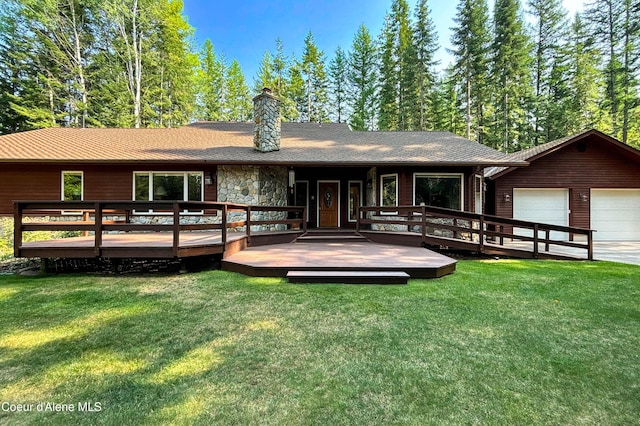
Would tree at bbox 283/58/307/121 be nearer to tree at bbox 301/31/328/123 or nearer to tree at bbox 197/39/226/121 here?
tree at bbox 301/31/328/123

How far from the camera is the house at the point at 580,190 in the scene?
10.9 meters

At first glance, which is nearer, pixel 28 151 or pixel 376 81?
pixel 28 151

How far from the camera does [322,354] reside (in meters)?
2.51

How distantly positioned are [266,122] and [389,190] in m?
4.60

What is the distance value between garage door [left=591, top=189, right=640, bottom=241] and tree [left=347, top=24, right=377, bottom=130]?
14820mm

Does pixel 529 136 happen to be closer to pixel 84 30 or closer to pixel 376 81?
pixel 376 81

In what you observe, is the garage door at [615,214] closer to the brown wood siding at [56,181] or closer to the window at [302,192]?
the window at [302,192]

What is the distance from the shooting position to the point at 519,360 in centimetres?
244

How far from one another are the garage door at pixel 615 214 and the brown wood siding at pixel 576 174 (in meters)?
0.31

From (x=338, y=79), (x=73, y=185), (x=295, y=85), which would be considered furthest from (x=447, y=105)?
(x=73, y=185)

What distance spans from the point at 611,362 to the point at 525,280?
2.67 metres

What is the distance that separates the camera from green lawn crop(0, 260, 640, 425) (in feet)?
6.12

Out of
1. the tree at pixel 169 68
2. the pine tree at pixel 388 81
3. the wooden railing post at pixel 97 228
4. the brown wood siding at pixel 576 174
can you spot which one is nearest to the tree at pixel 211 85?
the tree at pixel 169 68

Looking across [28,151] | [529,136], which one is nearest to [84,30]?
[28,151]
